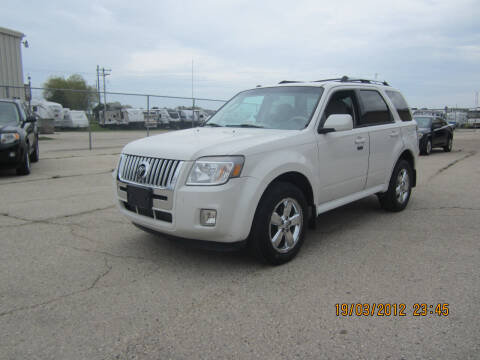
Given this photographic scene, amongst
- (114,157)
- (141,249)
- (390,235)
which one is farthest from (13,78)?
(390,235)

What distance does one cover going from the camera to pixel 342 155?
4.74 meters

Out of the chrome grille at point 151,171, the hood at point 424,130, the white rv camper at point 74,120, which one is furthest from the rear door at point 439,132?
the white rv camper at point 74,120

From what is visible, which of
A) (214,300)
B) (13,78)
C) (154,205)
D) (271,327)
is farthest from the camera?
(13,78)

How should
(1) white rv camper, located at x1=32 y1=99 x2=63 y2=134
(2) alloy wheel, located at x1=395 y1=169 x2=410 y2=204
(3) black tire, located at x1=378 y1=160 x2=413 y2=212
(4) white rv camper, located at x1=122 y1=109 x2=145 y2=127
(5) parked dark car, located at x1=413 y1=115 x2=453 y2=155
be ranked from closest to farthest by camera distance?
1. (3) black tire, located at x1=378 y1=160 x2=413 y2=212
2. (2) alloy wheel, located at x1=395 y1=169 x2=410 y2=204
3. (5) parked dark car, located at x1=413 y1=115 x2=453 y2=155
4. (4) white rv camper, located at x1=122 y1=109 x2=145 y2=127
5. (1) white rv camper, located at x1=32 y1=99 x2=63 y2=134

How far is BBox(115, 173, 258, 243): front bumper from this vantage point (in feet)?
11.4

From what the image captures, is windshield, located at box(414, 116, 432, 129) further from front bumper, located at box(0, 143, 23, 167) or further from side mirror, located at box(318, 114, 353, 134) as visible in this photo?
front bumper, located at box(0, 143, 23, 167)

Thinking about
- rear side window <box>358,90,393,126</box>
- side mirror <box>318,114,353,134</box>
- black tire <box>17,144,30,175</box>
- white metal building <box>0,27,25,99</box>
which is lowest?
black tire <box>17,144,30,175</box>

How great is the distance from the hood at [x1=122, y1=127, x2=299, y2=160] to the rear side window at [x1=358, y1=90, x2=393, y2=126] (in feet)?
4.86

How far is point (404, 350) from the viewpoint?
256 cm

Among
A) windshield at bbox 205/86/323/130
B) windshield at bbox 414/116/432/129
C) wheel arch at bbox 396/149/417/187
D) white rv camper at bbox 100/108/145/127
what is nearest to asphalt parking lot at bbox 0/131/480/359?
wheel arch at bbox 396/149/417/187

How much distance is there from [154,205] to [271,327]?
154 centimetres

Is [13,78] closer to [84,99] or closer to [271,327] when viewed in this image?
[84,99]

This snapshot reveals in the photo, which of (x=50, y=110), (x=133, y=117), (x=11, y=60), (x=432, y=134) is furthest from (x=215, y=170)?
(x=50, y=110)

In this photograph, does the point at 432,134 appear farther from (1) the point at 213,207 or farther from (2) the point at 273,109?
(1) the point at 213,207
